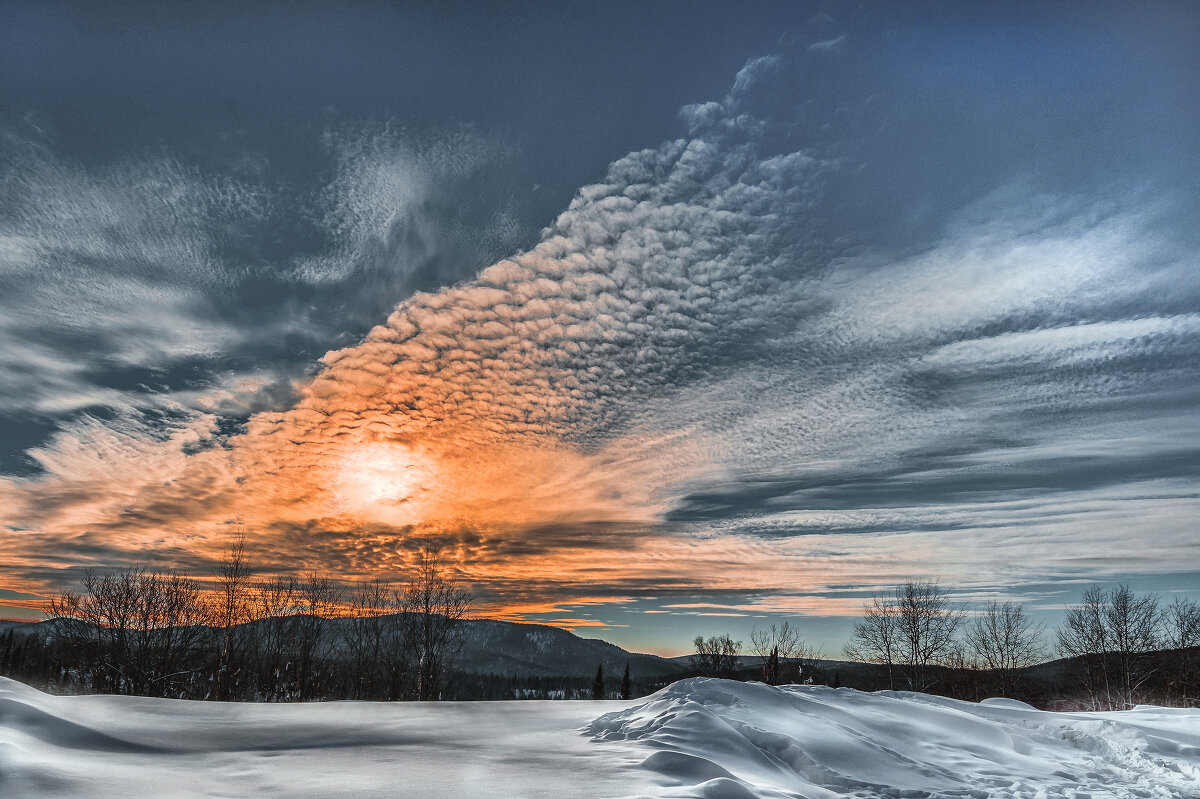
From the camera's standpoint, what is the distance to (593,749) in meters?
8.83

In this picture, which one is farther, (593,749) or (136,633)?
(136,633)

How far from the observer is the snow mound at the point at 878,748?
8141 millimetres

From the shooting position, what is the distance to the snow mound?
8141 mm

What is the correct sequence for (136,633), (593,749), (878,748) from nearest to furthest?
(593,749) → (878,748) → (136,633)

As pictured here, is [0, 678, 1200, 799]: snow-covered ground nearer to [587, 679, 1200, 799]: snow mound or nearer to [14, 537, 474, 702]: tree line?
[587, 679, 1200, 799]: snow mound

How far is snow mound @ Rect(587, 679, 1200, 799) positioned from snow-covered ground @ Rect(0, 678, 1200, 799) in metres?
0.04

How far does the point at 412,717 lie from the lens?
11.8 meters

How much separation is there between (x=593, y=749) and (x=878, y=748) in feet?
15.6

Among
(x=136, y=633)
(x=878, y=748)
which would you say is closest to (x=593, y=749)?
(x=878, y=748)

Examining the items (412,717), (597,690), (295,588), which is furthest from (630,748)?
(597,690)

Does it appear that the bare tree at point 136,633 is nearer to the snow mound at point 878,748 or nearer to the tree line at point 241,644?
the tree line at point 241,644

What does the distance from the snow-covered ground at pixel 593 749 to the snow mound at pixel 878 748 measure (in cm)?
4

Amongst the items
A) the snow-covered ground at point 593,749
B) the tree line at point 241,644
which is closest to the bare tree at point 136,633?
the tree line at point 241,644

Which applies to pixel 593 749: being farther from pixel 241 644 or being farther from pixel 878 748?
pixel 241 644
